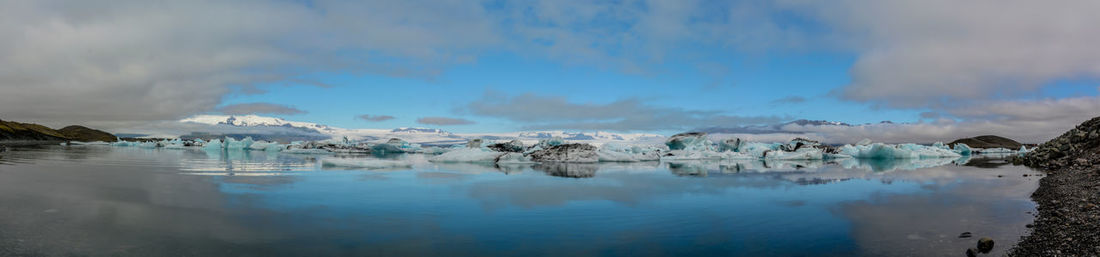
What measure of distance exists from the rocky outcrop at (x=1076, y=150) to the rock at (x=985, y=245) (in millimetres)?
13589

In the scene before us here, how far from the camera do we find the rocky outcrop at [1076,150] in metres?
15.2

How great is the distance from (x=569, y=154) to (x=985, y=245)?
1818cm

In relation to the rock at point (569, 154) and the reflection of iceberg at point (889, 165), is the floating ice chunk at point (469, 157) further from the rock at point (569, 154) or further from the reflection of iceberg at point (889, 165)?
the reflection of iceberg at point (889, 165)

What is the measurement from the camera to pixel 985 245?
4.26 metres

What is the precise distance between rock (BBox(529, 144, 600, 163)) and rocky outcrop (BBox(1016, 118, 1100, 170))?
14892 millimetres

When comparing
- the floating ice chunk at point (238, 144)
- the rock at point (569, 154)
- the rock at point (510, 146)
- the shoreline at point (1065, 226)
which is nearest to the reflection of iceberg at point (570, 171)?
the rock at point (569, 154)

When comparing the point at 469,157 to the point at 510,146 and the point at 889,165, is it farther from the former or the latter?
the point at 889,165

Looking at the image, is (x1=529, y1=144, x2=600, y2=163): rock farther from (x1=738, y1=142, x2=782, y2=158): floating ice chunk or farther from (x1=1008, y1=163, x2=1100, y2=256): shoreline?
(x1=1008, y1=163, x2=1100, y2=256): shoreline

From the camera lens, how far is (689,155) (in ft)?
90.2

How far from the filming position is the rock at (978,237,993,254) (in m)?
4.20

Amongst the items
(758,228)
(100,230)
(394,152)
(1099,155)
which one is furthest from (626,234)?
(394,152)

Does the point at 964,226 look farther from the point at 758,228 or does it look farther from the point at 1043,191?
the point at 1043,191

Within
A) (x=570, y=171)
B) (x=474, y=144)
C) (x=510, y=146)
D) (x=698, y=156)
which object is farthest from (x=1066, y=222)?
(x=474, y=144)

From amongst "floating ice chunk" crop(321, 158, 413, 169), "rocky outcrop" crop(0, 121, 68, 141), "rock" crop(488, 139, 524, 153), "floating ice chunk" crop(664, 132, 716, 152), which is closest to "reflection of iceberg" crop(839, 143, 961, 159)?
"floating ice chunk" crop(664, 132, 716, 152)
